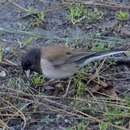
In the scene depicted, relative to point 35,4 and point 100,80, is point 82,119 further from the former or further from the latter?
point 35,4

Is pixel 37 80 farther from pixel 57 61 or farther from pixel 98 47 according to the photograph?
pixel 98 47

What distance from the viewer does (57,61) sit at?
5379 millimetres

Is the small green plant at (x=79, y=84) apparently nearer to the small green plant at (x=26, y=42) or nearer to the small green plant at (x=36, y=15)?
the small green plant at (x=26, y=42)

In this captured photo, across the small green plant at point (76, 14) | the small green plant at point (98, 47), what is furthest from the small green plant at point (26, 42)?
the small green plant at point (98, 47)

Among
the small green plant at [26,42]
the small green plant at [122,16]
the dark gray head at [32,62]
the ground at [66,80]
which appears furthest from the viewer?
the small green plant at [122,16]

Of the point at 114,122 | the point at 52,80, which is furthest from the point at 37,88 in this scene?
the point at 114,122

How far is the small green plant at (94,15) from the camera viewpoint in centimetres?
666

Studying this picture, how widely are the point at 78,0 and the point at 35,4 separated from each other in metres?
0.53

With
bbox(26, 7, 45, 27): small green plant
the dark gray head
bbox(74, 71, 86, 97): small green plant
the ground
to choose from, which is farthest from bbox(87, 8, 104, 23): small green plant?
the dark gray head

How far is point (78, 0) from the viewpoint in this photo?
7047 millimetres

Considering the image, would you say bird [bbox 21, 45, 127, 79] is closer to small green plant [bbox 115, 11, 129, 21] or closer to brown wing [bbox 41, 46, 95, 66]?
brown wing [bbox 41, 46, 95, 66]

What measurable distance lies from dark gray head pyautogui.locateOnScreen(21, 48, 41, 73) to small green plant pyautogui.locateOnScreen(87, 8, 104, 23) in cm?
143

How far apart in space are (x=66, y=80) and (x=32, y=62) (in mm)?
434

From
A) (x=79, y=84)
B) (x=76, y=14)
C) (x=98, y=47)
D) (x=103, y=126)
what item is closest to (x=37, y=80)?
(x=79, y=84)
